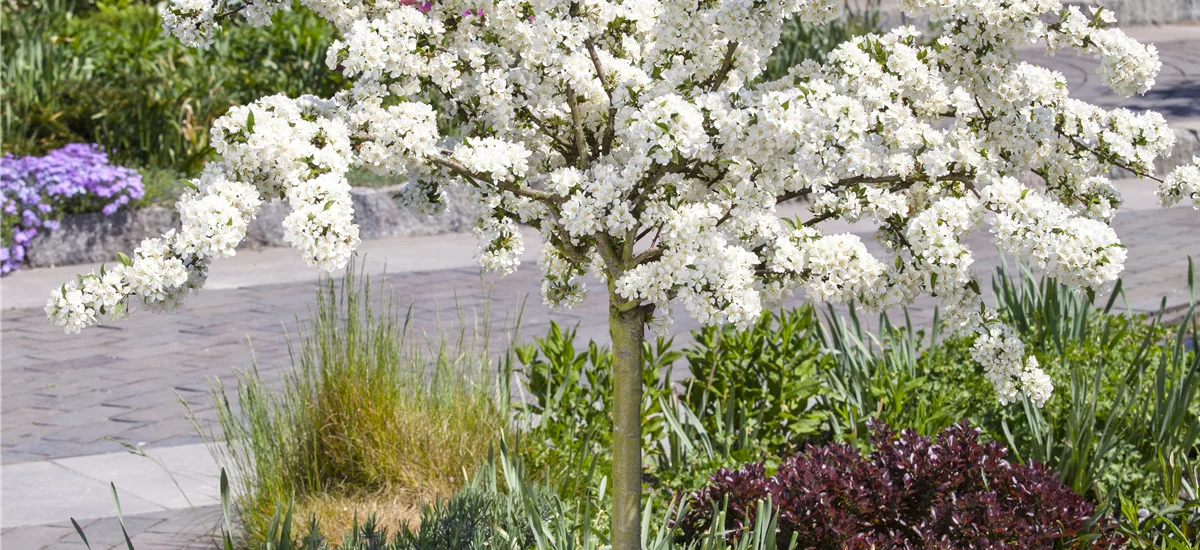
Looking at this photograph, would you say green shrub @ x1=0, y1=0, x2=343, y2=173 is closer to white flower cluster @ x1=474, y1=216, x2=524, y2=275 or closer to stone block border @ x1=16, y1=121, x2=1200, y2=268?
stone block border @ x1=16, y1=121, x2=1200, y2=268

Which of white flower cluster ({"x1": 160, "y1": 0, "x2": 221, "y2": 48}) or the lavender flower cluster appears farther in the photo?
the lavender flower cluster

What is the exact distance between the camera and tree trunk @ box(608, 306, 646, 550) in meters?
3.13

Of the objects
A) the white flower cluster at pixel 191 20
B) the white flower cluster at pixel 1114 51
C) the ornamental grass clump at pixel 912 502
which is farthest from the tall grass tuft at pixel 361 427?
the white flower cluster at pixel 1114 51

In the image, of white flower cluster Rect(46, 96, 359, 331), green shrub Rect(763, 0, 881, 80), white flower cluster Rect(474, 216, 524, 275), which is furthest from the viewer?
green shrub Rect(763, 0, 881, 80)

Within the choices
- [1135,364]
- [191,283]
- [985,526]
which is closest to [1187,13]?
[1135,364]

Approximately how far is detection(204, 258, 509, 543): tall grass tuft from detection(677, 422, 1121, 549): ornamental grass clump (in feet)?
3.07

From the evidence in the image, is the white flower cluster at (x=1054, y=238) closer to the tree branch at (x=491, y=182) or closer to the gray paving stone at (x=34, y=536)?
the tree branch at (x=491, y=182)

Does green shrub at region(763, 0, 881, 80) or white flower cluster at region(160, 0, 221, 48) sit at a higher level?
green shrub at region(763, 0, 881, 80)

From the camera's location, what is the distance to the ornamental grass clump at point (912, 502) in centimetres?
358

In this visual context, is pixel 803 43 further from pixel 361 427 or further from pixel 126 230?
pixel 361 427

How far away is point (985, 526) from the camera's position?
11.8 feet

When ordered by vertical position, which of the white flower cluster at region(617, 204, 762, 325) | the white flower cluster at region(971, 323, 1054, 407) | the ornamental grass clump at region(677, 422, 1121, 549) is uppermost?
the white flower cluster at region(617, 204, 762, 325)

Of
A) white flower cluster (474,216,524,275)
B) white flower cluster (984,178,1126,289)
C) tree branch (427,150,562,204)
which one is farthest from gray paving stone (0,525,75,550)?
white flower cluster (984,178,1126,289)

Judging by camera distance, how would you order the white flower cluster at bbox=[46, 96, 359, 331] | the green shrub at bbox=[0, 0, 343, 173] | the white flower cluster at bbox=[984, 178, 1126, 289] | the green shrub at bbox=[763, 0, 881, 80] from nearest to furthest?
1. the white flower cluster at bbox=[46, 96, 359, 331]
2. the white flower cluster at bbox=[984, 178, 1126, 289]
3. the green shrub at bbox=[0, 0, 343, 173]
4. the green shrub at bbox=[763, 0, 881, 80]
